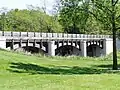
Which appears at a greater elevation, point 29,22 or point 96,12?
point 29,22

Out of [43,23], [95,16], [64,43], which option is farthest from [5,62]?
[43,23]

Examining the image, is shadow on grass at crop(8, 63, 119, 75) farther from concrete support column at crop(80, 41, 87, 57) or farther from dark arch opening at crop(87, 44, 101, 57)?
dark arch opening at crop(87, 44, 101, 57)

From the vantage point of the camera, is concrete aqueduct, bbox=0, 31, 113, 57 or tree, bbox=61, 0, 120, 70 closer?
tree, bbox=61, 0, 120, 70

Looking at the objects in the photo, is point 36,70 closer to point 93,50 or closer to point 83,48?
point 83,48

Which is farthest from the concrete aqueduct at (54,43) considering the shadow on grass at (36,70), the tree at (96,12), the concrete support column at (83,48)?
the shadow on grass at (36,70)

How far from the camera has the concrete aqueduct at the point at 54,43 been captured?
5306 centimetres

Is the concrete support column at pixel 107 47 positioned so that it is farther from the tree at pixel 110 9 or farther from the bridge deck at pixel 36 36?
the tree at pixel 110 9

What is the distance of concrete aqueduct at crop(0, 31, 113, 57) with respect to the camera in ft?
174

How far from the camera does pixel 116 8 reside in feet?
113

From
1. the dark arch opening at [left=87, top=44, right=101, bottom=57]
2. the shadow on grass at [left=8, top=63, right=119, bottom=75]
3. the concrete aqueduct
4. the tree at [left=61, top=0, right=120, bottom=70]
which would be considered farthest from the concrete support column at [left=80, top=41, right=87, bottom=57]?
the shadow on grass at [left=8, top=63, right=119, bottom=75]

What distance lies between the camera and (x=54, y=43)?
64438mm

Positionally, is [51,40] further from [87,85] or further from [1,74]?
[87,85]

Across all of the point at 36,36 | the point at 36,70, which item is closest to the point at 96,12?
the point at 36,70

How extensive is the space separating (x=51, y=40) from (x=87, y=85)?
44.1 m
